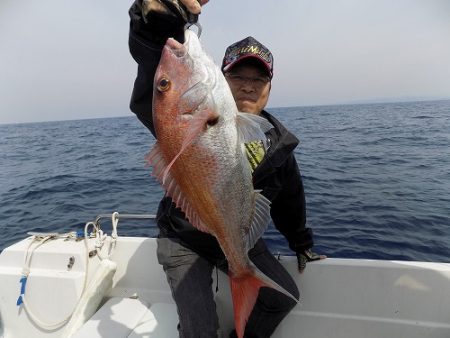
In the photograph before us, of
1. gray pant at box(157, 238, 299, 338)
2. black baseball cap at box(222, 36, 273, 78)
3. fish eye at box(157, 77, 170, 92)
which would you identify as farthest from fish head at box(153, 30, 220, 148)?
gray pant at box(157, 238, 299, 338)

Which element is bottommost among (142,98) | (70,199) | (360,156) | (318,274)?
(70,199)

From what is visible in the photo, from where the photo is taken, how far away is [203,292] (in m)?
2.68

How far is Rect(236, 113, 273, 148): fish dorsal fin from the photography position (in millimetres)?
1816

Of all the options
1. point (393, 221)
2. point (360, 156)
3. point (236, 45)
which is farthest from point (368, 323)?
point (360, 156)

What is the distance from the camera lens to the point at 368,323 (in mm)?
3119

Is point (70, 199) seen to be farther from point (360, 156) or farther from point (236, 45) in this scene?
point (360, 156)

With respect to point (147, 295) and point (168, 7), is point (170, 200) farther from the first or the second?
point (168, 7)

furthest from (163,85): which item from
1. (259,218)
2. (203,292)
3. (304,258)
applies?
(304,258)

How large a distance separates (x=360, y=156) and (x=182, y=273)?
41.3 ft

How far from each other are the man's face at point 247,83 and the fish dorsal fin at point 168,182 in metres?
1.17

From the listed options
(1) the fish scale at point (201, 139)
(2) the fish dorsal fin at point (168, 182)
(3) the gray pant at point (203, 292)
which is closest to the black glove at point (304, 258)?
(3) the gray pant at point (203, 292)

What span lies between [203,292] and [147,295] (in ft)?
4.42

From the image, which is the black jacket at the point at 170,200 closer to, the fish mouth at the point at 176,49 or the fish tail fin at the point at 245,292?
the fish mouth at the point at 176,49

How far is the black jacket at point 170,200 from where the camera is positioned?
1962mm
